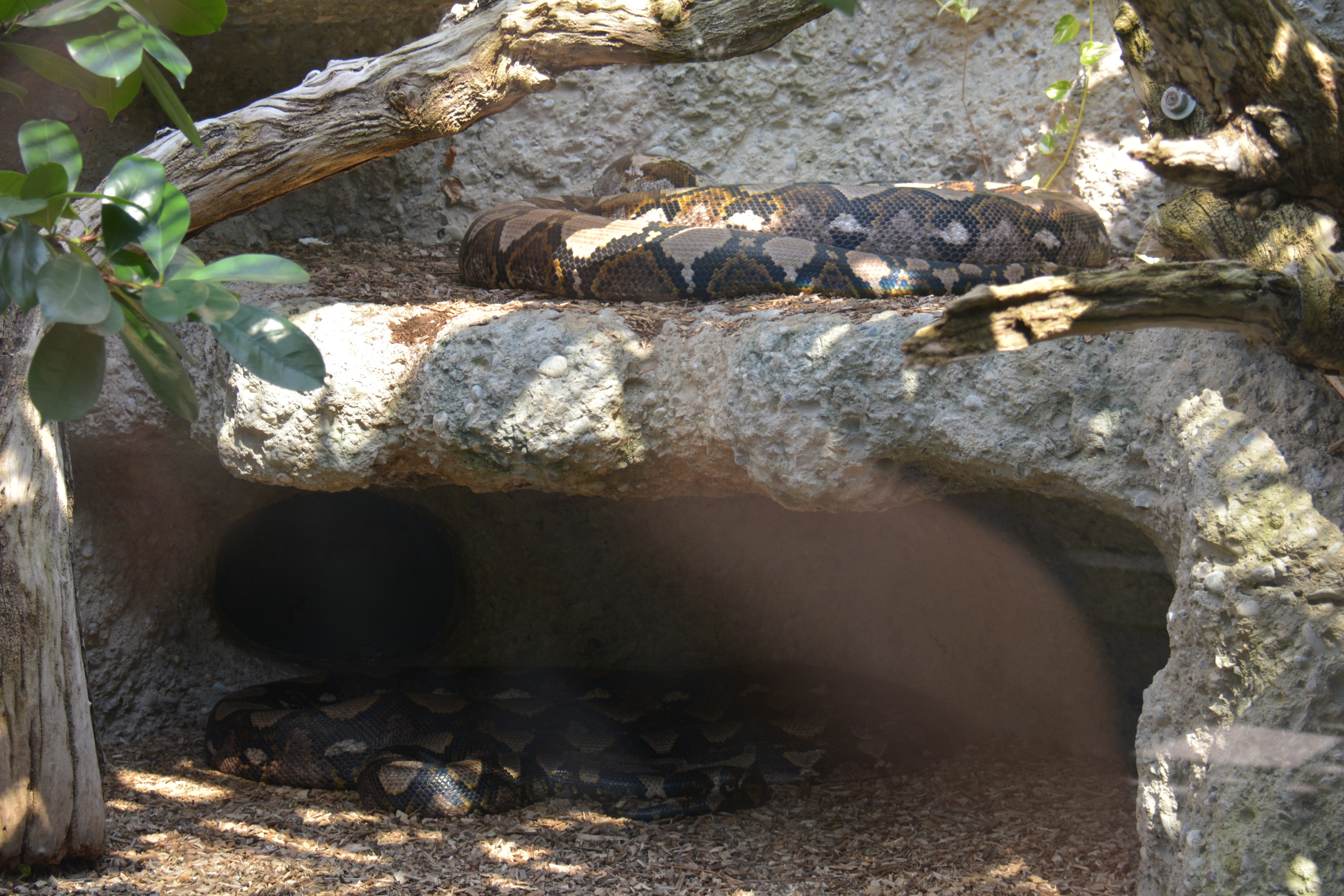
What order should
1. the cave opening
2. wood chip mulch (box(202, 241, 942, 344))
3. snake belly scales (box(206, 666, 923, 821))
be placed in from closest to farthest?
Answer: wood chip mulch (box(202, 241, 942, 344))
snake belly scales (box(206, 666, 923, 821))
the cave opening

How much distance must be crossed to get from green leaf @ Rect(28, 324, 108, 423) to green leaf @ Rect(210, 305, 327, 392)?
6.6 inches

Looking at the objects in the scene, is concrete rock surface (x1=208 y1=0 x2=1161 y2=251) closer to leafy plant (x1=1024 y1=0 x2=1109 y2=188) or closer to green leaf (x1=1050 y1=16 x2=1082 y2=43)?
leafy plant (x1=1024 y1=0 x2=1109 y2=188)

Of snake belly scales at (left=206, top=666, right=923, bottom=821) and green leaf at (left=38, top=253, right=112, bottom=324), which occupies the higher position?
green leaf at (left=38, top=253, right=112, bottom=324)

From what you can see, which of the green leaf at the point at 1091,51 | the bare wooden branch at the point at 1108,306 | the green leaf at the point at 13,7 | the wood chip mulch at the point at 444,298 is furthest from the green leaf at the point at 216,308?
the green leaf at the point at 1091,51

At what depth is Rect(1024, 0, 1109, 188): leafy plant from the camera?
146 inches

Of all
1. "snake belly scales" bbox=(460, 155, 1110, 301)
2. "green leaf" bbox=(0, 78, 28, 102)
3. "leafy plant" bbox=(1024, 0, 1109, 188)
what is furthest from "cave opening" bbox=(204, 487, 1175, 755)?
"green leaf" bbox=(0, 78, 28, 102)

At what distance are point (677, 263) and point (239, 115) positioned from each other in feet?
5.53

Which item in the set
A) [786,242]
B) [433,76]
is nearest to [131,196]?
[433,76]

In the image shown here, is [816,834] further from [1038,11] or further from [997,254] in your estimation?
[1038,11]

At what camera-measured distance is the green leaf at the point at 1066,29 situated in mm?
3686

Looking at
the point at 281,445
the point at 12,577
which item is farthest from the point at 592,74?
the point at 12,577

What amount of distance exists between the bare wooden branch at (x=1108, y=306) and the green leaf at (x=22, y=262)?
1.31 meters

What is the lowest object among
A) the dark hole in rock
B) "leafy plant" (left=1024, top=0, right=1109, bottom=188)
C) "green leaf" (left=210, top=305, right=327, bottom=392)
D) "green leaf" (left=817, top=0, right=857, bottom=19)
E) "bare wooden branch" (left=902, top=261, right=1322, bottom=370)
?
the dark hole in rock

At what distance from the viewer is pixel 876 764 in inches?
160
